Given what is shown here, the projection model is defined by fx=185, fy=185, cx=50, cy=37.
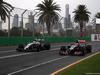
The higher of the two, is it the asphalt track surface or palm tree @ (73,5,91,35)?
palm tree @ (73,5,91,35)

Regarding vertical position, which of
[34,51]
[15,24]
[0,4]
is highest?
[0,4]

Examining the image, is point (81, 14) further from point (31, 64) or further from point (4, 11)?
point (31, 64)

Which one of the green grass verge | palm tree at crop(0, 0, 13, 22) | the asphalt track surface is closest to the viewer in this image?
the green grass verge

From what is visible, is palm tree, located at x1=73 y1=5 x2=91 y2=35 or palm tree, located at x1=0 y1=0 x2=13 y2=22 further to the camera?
palm tree, located at x1=73 y1=5 x2=91 y2=35

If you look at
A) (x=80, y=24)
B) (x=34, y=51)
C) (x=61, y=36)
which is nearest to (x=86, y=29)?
(x=80, y=24)

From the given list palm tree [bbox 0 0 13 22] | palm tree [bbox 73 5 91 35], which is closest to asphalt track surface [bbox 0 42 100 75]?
palm tree [bbox 0 0 13 22]

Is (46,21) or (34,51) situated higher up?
(46,21)

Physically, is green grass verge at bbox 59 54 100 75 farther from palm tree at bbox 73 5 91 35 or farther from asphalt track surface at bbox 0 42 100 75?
palm tree at bbox 73 5 91 35

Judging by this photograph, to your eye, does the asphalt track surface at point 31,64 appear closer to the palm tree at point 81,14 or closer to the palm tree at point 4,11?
the palm tree at point 4,11

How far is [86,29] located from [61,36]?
48.6 ft

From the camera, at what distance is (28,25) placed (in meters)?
27.4

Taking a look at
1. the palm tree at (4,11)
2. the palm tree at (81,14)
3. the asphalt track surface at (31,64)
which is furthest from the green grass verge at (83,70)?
the palm tree at (81,14)

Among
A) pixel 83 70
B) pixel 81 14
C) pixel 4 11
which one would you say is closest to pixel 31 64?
pixel 83 70

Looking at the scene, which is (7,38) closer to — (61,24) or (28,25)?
(28,25)
